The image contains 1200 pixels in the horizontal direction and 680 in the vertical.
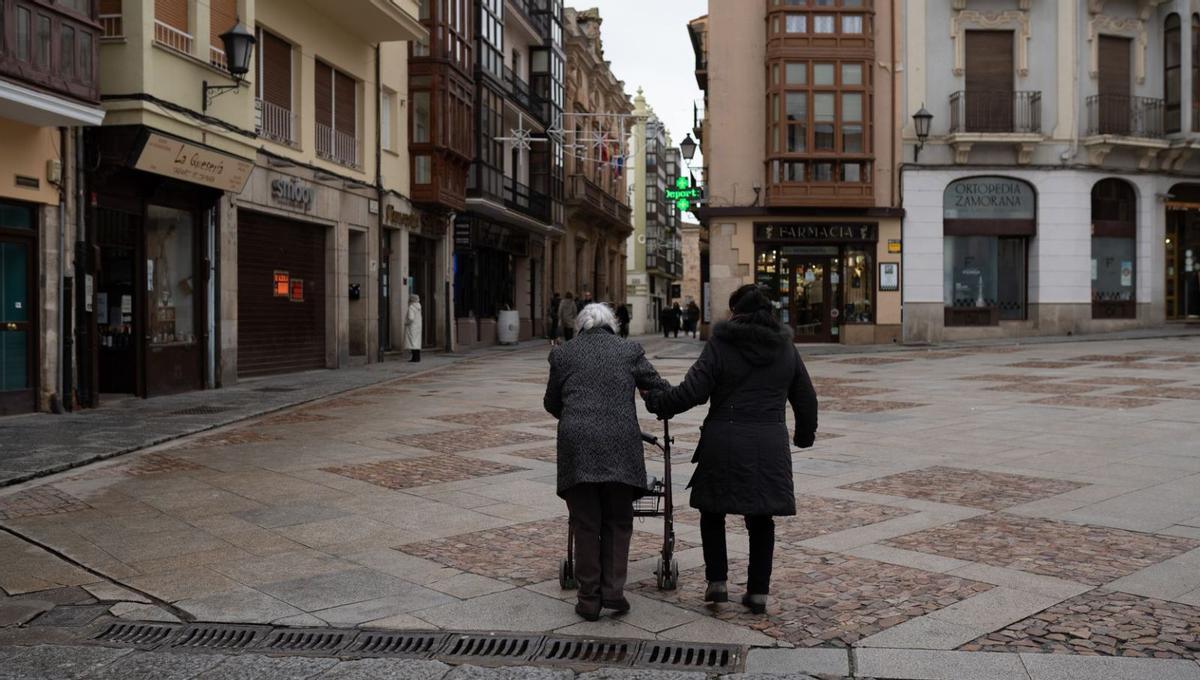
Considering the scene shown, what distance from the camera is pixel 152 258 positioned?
1653cm

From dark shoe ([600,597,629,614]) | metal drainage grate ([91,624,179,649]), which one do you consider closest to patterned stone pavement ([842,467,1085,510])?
dark shoe ([600,597,629,614])

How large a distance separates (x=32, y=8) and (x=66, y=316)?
3.86 meters

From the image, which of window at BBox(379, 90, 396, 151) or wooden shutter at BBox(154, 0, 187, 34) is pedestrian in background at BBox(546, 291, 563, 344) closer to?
window at BBox(379, 90, 396, 151)

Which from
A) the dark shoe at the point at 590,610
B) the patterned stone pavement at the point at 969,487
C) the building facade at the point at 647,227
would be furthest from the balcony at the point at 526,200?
the dark shoe at the point at 590,610

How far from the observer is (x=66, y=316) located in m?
14.2

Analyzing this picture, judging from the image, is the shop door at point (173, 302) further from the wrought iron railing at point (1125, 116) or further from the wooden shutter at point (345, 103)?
the wrought iron railing at point (1125, 116)

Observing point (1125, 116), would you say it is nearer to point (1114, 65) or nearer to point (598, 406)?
point (1114, 65)

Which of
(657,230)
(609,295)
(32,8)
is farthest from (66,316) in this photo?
(657,230)

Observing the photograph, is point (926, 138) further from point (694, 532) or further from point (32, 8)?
point (694, 532)

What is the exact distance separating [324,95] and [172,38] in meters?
6.79

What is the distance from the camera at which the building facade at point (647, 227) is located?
75.1m

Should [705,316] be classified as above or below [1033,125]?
below

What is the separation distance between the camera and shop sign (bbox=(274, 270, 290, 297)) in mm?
20938

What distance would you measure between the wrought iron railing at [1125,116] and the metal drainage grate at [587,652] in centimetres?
3120
